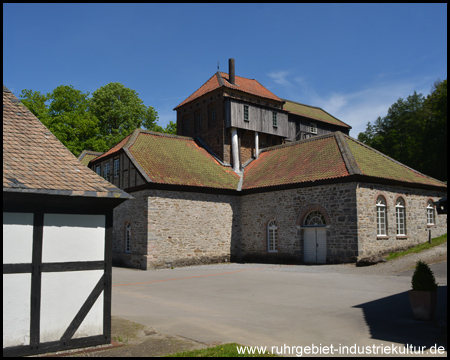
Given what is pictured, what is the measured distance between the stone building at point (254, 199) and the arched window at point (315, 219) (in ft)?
0.17

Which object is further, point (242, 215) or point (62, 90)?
point (62, 90)

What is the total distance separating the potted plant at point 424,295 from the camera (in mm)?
8703

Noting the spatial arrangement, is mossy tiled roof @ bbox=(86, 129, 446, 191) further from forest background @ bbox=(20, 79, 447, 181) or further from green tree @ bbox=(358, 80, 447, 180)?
green tree @ bbox=(358, 80, 447, 180)

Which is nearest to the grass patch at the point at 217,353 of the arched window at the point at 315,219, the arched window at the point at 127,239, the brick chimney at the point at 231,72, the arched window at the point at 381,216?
the arched window at the point at 315,219

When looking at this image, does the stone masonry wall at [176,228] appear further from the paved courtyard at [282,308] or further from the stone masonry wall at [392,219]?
the stone masonry wall at [392,219]

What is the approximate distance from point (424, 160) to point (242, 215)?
26845mm

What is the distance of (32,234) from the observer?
719 cm

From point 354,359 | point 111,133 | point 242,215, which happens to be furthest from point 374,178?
point 111,133

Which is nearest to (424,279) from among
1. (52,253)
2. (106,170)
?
(52,253)

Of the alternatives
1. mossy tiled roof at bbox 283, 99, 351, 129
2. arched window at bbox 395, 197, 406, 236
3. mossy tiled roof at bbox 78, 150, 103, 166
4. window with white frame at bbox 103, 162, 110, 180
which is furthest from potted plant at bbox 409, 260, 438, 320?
mossy tiled roof at bbox 78, 150, 103, 166

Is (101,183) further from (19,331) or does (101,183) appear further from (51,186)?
(19,331)

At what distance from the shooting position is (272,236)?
24.5 metres

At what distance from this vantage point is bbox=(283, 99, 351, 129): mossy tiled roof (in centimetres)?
3618

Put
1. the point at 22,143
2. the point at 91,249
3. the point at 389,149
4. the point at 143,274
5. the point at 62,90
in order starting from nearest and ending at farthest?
the point at 91,249, the point at 22,143, the point at 143,274, the point at 62,90, the point at 389,149
